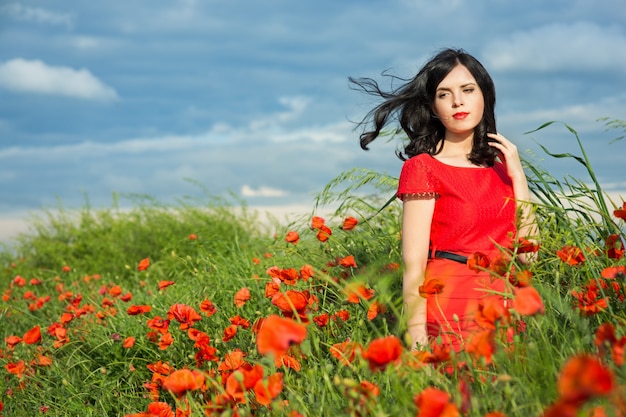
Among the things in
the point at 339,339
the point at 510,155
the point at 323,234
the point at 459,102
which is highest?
the point at 459,102

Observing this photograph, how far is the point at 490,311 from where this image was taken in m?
1.73

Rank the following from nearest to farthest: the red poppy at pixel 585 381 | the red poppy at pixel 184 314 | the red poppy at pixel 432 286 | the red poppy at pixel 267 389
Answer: the red poppy at pixel 585 381
the red poppy at pixel 267 389
the red poppy at pixel 432 286
the red poppy at pixel 184 314

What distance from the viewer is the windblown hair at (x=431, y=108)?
3.27 m

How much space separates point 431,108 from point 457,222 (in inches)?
25.5

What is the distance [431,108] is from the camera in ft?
11.0

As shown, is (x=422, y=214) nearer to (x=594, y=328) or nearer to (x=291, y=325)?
(x=594, y=328)

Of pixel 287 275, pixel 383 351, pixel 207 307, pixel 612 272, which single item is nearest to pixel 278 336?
pixel 383 351

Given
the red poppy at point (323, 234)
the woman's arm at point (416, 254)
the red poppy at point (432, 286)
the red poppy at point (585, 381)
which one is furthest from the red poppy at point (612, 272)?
the red poppy at point (323, 234)

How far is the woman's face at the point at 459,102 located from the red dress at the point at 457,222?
21cm

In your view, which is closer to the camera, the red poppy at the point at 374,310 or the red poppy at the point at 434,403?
the red poppy at the point at 434,403

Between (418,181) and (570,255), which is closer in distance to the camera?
(570,255)

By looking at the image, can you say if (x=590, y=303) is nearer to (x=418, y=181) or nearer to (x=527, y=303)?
(x=527, y=303)

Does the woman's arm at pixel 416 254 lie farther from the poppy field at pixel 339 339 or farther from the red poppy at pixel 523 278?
the red poppy at pixel 523 278

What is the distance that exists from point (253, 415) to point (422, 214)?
1067 mm
